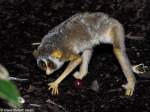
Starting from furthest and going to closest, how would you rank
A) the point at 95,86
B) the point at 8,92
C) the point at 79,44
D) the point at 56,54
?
the point at 95,86 → the point at 79,44 → the point at 56,54 → the point at 8,92

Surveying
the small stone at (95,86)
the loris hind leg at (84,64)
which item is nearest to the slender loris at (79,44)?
the loris hind leg at (84,64)

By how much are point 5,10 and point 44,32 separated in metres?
1.27

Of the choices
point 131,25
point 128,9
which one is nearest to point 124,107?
point 131,25

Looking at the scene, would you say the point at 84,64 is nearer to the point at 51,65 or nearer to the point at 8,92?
the point at 51,65

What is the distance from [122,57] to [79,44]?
1.96ft

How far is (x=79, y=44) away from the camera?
17.1ft

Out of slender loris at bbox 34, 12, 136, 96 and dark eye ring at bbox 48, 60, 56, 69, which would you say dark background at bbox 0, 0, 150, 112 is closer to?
slender loris at bbox 34, 12, 136, 96

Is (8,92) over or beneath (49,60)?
beneath

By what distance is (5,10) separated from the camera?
7.54 meters

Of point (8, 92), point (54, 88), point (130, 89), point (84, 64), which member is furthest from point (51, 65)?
point (8, 92)

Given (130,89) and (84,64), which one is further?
(84,64)

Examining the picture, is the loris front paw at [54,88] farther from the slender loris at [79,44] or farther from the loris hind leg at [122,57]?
the loris hind leg at [122,57]

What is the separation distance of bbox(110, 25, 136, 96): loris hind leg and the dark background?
5.1 inches

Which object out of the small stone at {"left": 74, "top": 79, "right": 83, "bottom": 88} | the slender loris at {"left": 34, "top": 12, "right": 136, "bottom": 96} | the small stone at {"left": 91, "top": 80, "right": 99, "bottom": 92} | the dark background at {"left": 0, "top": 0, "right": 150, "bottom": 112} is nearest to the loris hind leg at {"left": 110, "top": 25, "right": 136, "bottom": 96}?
the slender loris at {"left": 34, "top": 12, "right": 136, "bottom": 96}
